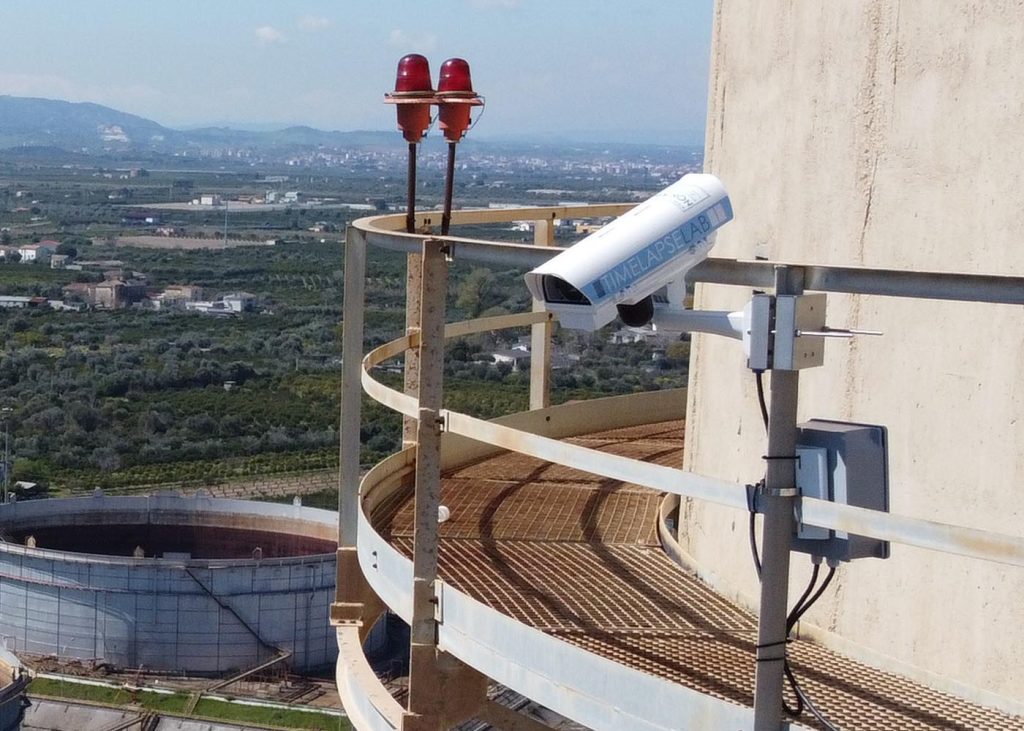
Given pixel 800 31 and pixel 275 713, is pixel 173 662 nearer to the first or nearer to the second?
pixel 275 713

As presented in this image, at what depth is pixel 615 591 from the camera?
14.8ft

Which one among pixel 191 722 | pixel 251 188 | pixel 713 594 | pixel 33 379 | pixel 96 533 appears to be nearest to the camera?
pixel 713 594

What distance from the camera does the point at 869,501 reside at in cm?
301

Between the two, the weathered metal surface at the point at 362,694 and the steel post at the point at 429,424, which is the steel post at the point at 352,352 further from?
the steel post at the point at 429,424

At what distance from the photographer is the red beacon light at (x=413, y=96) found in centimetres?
474

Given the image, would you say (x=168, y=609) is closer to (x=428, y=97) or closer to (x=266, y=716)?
(x=266, y=716)

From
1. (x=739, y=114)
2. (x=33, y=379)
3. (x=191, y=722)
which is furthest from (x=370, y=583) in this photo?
(x=33, y=379)

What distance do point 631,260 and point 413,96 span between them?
185 centimetres

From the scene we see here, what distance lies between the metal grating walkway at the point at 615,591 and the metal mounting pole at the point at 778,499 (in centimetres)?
42

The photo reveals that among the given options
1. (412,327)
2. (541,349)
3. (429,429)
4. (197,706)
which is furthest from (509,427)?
(197,706)

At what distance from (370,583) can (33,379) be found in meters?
56.9

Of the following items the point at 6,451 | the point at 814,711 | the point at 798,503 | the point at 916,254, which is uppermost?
the point at 916,254

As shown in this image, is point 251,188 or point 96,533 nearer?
point 96,533

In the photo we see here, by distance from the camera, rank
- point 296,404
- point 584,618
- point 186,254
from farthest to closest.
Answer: point 186,254
point 296,404
point 584,618
